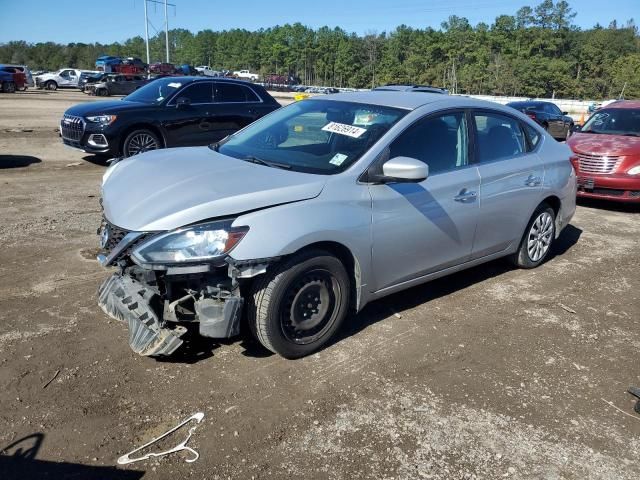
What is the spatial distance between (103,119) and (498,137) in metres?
7.37

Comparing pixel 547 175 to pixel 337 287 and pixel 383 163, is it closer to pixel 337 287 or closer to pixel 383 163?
pixel 383 163

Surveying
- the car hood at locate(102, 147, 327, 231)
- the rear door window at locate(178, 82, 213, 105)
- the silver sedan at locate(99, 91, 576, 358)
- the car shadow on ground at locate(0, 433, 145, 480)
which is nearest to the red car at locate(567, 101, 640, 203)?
the silver sedan at locate(99, 91, 576, 358)

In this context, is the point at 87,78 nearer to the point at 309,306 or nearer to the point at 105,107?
the point at 105,107

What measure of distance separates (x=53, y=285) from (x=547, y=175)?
473 cm

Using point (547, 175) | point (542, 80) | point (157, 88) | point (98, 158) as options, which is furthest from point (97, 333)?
point (542, 80)

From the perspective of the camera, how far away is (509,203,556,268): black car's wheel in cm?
553

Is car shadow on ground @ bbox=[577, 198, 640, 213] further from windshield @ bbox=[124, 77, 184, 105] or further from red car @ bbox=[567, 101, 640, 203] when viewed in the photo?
windshield @ bbox=[124, 77, 184, 105]

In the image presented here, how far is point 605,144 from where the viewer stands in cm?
893

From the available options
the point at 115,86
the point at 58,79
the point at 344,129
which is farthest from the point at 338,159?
the point at 58,79

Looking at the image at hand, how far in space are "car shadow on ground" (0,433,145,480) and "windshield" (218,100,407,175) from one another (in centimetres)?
219

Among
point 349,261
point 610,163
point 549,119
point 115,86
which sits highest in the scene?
point 115,86

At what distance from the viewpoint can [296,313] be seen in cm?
362

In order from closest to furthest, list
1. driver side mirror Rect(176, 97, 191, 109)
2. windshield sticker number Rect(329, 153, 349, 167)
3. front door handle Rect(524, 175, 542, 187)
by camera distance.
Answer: windshield sticker number Rect(329, 153, 349, 167)
front door handle Rect(524, 175, 542, 187)
driver side mirror Rect(176, 97, 191, 109)

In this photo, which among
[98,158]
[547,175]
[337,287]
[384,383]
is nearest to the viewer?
[384,383]
